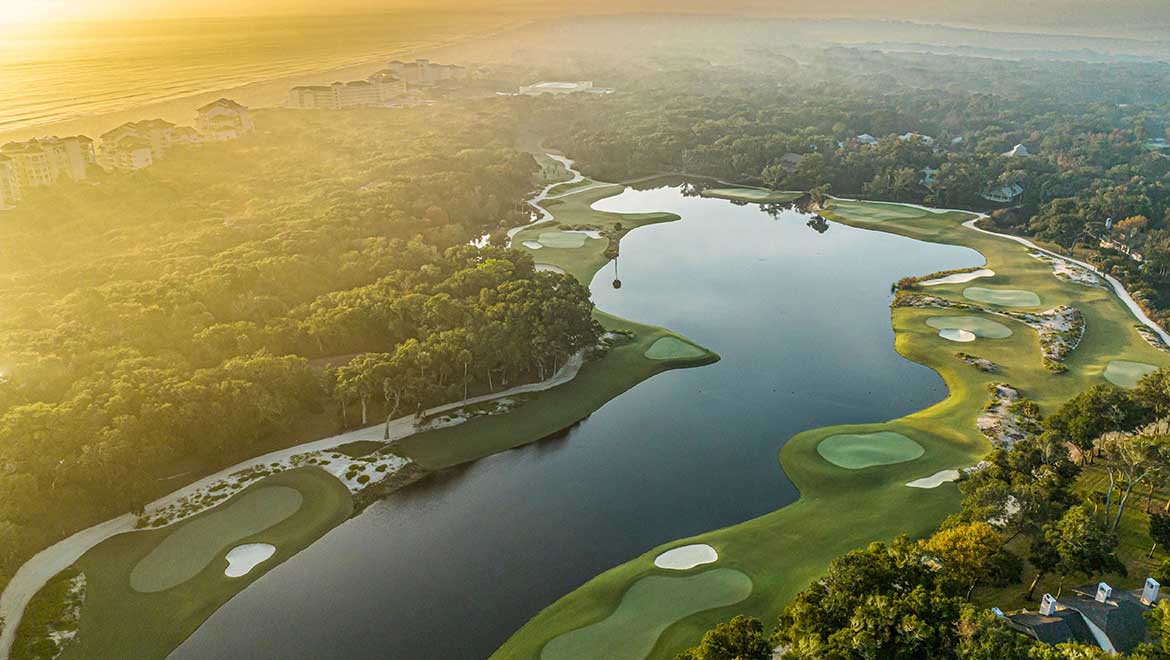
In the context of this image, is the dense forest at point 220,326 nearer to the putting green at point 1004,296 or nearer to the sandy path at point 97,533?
the sandy path at point 97,533

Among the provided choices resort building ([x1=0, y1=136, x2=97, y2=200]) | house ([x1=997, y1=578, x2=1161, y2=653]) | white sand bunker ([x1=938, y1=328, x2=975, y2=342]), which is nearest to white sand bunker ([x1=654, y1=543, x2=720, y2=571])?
house ([x1=997, y1=578, x2=1161, y2=653])

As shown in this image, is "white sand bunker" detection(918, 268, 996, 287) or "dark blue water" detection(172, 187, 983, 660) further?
"white sand bunker" detection(918, 268, 996, 287)

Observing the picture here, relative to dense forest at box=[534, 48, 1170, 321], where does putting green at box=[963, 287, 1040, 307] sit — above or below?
below

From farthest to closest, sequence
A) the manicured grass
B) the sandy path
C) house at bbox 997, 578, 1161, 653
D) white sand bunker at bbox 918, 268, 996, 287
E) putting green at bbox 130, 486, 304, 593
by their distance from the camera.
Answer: white sand bunker at bbox 918, 268, 996, 287 < putting green at bbox 130, 486, 304, 593 < the sandy path < the manicured grass < house at bbox 997, 578, 1161, 653

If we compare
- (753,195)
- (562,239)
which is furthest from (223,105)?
(753,195)

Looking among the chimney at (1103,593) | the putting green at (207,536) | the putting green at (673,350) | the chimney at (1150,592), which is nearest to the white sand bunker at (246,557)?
the putting green at (207,536)

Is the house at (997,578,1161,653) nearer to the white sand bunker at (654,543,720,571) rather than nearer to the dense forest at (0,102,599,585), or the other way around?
the white sand bunker at (654,543,720,571)

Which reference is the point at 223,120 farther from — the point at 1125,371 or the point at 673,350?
the point at 1125,371
